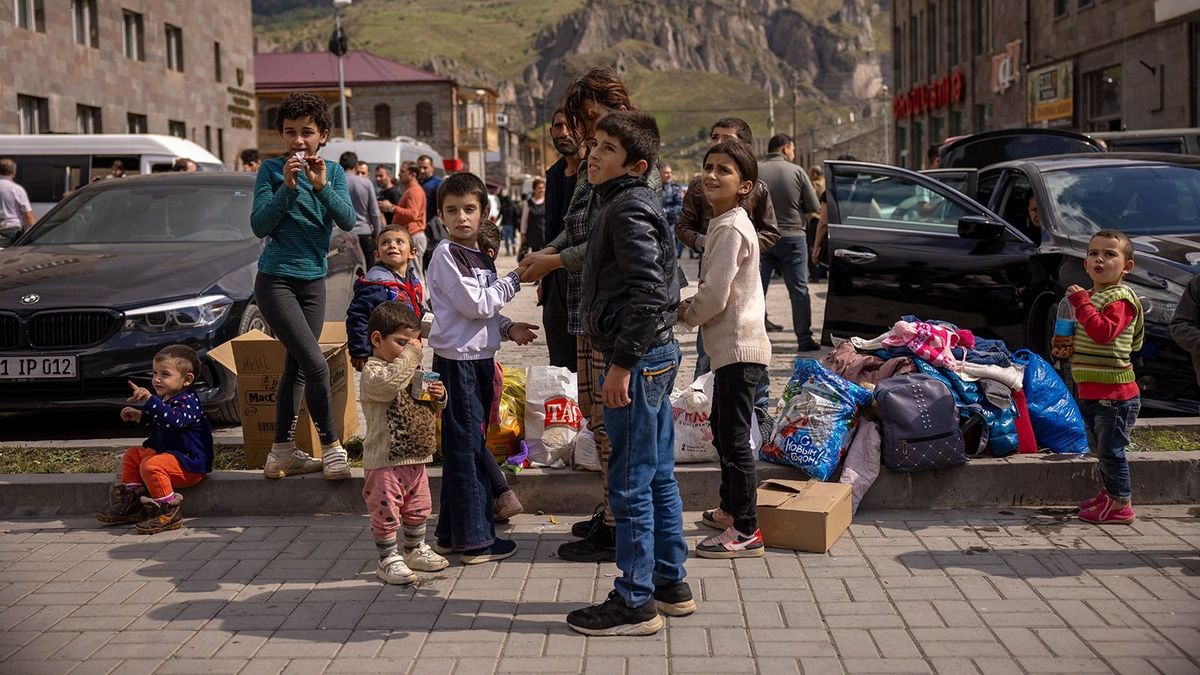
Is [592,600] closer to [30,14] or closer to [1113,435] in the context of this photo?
[1113,435]

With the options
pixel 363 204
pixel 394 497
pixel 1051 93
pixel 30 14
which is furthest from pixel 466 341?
pixel 30 14

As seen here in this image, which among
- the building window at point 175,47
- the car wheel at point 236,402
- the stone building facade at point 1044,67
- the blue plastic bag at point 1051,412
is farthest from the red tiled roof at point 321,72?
the blue plastic bag at point 1051,412

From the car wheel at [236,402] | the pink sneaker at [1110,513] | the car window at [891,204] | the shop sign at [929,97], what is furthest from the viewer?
the shop sign at [929,97]

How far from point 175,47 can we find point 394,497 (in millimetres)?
38653

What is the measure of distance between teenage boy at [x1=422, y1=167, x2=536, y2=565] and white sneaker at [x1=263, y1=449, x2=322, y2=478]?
1.23 m

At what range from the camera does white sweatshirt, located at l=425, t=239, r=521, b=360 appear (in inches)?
208

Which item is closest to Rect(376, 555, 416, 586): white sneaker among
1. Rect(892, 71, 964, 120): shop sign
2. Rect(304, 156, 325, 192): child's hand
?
Rect(304, 156, 325, 192): child's hand

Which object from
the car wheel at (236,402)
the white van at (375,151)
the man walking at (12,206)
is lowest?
the car wheel at (236,402)

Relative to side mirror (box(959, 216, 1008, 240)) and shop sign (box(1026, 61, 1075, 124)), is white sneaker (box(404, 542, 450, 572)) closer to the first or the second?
side mirror (box(959, 216, 1008, 240))

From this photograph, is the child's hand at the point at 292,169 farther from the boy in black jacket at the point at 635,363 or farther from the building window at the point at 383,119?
the building window at the point at 383,119

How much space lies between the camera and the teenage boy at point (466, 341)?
5324 mm

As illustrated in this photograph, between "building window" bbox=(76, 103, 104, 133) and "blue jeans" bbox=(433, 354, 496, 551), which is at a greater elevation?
"building window" bbox=(76, 103, 104, 133)

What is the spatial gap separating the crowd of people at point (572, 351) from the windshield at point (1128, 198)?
2.95 metres

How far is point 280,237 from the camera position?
6.33 m
